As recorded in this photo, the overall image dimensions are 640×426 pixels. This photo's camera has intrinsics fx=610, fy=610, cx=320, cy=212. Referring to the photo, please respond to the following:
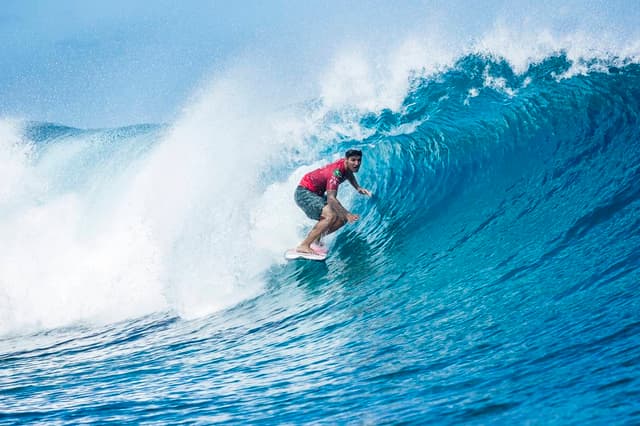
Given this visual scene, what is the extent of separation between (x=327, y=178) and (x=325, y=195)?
Answer: 1.13 ft

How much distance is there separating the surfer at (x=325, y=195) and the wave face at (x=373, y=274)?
495 mm

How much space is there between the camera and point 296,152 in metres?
11.4

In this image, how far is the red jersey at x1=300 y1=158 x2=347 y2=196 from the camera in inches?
289

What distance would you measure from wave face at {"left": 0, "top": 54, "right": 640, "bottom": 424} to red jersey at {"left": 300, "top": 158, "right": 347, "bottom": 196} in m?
0.99

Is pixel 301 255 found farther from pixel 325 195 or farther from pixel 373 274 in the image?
pixel 373 274

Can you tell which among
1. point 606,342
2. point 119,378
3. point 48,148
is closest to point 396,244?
point 119,378

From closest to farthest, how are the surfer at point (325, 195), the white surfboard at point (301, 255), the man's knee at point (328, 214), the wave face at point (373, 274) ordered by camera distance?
the wave face at point (373, 274) < the surfer at point (325, 195) < the man's knee at point (328, 214) < the white surfboard at point (301, 255)

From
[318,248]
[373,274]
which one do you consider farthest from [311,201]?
[373,274]

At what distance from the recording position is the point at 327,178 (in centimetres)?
752

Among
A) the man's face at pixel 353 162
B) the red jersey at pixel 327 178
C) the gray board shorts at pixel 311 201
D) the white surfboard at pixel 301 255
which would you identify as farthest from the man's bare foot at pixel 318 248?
the man's face at pixel 353 162

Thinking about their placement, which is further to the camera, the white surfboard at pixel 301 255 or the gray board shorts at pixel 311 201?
the white surfboard at pixel 301 255

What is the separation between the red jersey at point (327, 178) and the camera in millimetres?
7332

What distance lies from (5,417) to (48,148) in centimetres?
2059

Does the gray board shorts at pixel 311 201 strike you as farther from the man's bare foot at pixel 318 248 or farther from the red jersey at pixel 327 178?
the man's bare foot at pixel 318 248
